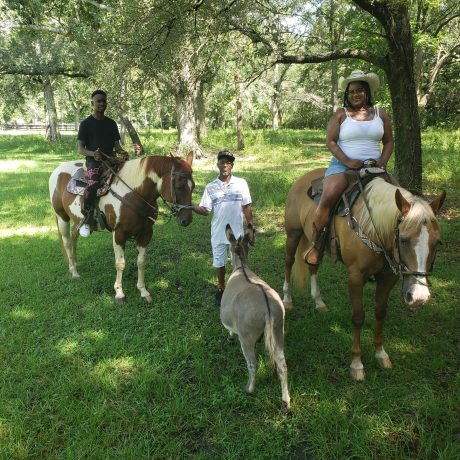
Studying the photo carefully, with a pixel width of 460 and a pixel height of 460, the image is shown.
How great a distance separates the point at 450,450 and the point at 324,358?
1.41 meters

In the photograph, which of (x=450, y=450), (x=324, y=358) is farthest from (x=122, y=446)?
(x=450, y=450)

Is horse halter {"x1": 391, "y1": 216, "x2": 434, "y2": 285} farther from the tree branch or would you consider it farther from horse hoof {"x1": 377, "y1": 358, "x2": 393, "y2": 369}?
the tree branch

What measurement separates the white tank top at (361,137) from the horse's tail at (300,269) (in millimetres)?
1605

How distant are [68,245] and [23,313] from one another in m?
1.73

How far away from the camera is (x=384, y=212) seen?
3.16m

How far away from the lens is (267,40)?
26.1ft

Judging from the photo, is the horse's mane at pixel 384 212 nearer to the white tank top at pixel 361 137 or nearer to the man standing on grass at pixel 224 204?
the white tank top at pixel 361 137

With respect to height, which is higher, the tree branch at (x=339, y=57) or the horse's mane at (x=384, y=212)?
the tree branch at (x=339, y=57)

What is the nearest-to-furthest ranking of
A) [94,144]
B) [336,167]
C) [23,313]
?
[336,167], [23,313], [94,144]

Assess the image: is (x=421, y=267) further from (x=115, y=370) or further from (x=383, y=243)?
(x=115, y=370)

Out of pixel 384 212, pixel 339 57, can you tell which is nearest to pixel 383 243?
pixel 384 212

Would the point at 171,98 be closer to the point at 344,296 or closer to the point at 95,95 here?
the point at 95,95

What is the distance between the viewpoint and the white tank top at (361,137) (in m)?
3.75

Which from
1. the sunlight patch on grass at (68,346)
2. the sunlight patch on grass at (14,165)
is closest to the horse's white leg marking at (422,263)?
the sunlight patch on grass at (68,346)
